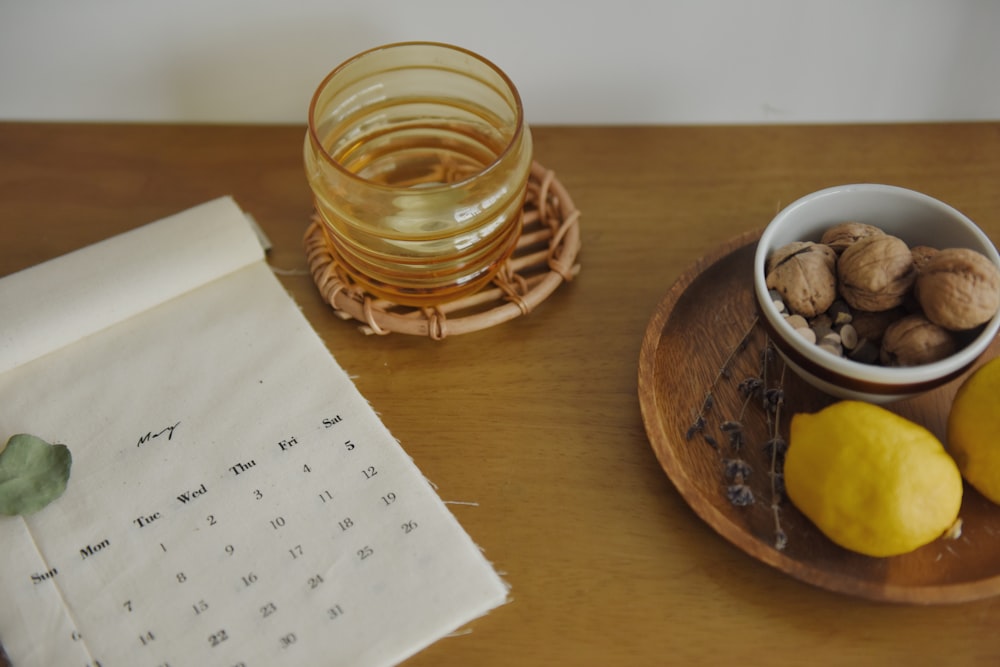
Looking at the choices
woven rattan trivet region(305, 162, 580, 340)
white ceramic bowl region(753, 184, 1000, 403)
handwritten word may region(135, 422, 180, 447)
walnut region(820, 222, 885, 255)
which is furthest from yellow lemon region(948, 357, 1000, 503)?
handwritten word may region(135, 422, 180, 447)

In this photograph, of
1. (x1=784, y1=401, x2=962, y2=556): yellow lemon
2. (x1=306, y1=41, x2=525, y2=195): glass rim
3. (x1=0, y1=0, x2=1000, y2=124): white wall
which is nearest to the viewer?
(x1=784, y1=401, x2=962, y2=556): yellow lemon

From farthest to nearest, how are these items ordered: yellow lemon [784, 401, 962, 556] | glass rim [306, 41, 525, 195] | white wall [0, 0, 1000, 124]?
1. white wall [0, 0, 1000, 124]
2. glass rim [306, 41, 525, 195]
3. yellow lemon [784, 401, 962, 556]

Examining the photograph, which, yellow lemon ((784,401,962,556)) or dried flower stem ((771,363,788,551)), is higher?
yellow lemon ((784,401,962,556))

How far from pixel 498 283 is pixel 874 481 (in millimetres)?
321

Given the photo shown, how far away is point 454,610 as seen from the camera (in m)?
0.53

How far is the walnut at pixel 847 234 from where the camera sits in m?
0.61

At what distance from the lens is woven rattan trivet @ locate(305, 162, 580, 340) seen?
668 millimetres

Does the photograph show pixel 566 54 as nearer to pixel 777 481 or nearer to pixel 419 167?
pixel 419 167

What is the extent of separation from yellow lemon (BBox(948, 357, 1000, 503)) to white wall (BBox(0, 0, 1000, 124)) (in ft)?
1.16

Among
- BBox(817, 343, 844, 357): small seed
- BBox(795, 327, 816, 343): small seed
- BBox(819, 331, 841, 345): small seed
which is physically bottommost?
BBox(817, 343, 844, 357): small seed

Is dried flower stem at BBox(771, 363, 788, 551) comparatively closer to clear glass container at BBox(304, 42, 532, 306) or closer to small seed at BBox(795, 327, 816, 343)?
small seed at BBox(795, 327, 816, 343)

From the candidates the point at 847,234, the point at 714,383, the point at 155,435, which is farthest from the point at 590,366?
the point at 155,435

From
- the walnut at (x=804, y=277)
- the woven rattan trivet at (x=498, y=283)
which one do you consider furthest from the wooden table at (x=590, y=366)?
the walnut at (x=804, y=277)

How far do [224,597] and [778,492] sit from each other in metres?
0.36
